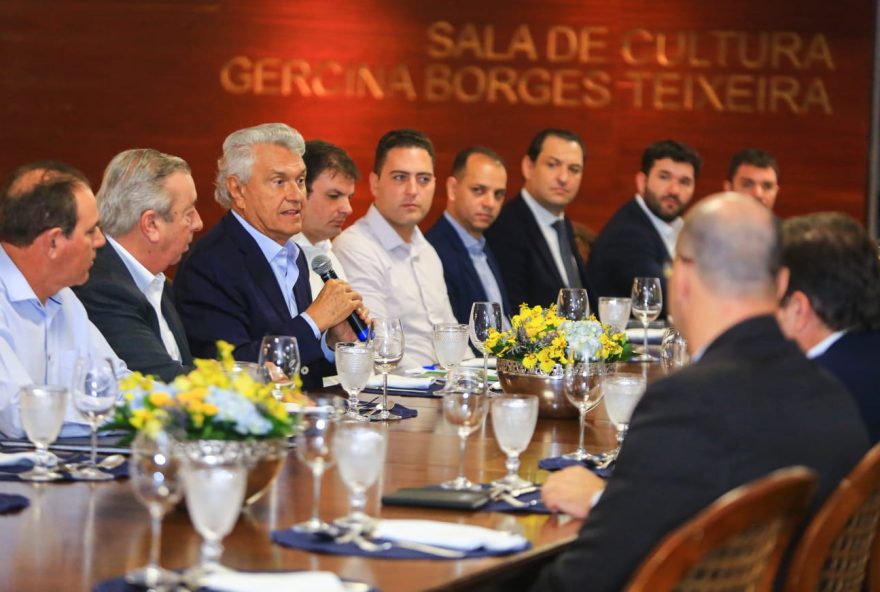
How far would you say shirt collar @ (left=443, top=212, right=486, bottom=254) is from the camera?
655 cm

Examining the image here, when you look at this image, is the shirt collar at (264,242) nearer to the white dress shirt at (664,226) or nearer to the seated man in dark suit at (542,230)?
the seated man in dark suit at (542,230)

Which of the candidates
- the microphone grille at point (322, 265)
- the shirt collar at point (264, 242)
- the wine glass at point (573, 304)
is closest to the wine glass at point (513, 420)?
the microphone grille at point (322, 265)

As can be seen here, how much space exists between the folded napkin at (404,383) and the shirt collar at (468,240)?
2.35 meters

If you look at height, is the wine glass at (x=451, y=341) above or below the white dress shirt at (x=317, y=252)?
below

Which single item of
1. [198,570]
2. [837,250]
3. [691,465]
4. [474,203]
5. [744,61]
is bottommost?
[198,570]

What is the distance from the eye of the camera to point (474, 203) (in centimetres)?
672

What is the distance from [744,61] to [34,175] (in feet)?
20.0

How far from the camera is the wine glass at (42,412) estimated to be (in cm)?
255

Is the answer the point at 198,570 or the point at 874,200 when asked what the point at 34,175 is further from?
the point at 874,200

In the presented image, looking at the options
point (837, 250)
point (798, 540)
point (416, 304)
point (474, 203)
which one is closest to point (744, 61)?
point (474, 203)

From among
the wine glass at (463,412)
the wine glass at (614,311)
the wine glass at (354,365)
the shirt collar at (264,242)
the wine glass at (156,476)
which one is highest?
the shirt collar at (264,242)

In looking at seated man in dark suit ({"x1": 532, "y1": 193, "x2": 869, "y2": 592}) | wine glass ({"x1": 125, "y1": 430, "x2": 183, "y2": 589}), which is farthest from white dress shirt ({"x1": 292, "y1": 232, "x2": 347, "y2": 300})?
wine glass ({"x1": 125, "y1": 430, "x2": 183, "y2": 589})

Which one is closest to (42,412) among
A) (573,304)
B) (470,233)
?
(573,304)

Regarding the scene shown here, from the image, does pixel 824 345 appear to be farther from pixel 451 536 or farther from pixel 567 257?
pixel 567 257
